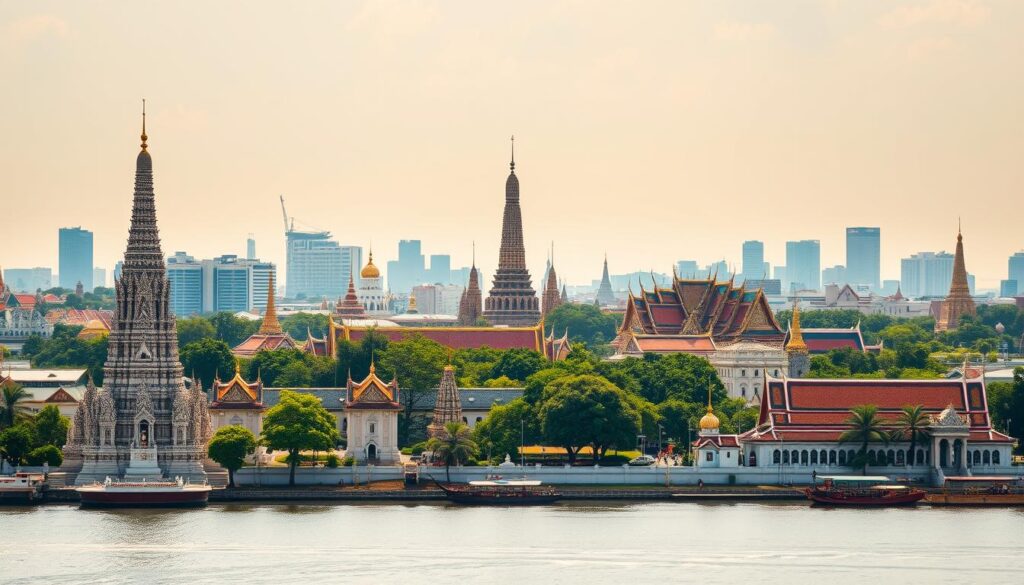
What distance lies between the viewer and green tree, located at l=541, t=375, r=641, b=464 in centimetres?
10569

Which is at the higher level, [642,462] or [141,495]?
[642,462]

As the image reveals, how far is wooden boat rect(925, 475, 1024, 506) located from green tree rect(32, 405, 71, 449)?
37.5 metres

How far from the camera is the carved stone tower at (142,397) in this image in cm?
10131

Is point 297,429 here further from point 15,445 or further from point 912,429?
point 912,429

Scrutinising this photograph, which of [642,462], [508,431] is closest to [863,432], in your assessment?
[642,462]

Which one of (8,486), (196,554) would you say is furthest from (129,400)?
(196,554)

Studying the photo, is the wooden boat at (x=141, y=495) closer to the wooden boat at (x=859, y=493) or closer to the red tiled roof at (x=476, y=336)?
the wooden boat at (x=859, y=493)

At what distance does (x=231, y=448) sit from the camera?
10081 cm

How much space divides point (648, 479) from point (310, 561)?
82.1 ft

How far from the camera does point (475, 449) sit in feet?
344

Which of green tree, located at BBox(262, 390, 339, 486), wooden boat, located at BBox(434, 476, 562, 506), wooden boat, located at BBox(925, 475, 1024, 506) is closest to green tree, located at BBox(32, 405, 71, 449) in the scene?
green tree, located at BBox(262, 390, 339, 486)

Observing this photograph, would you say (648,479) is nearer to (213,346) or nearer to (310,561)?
(310,561)

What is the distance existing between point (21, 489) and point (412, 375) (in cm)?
2718

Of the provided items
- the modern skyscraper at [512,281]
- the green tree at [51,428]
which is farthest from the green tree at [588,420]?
the modern skyscraper at [512,281]
